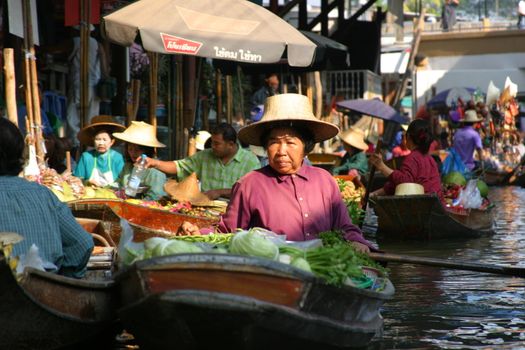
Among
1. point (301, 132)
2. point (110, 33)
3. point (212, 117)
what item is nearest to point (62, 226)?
point (301, 132)

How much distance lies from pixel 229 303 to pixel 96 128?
19.3 feet

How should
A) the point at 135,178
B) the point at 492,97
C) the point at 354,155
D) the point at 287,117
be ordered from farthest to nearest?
the point at 492,97, the point at 354,155, the point at 135,178, the point at 287,117

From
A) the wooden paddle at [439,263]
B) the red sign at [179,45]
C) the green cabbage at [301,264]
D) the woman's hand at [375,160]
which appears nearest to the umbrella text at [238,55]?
the red sign at [179,45]

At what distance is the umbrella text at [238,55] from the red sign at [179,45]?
189 mm

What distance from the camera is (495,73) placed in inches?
1389

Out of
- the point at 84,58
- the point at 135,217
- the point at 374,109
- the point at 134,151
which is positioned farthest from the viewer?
the point at 374,109

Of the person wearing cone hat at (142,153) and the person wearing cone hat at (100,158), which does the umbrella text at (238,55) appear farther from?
the person wearing cone hat at (100,158)

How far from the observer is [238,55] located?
10.1 m

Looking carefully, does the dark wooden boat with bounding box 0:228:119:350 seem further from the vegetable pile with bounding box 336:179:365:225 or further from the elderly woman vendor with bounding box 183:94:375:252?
the vegetable pile with bounding box 336:179:365:225

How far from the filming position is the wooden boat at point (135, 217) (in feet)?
29.4

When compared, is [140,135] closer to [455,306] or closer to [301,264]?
[455,306]

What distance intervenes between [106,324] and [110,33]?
4257 millimetres

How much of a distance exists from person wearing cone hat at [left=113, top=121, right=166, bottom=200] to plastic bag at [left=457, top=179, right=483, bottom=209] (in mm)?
4857

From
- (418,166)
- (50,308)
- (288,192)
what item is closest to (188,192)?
(418,166)
